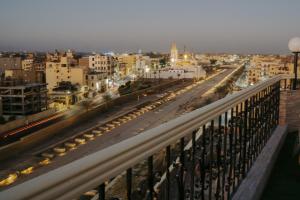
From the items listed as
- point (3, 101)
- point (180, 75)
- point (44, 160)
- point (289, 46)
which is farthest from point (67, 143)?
point (180, 75)

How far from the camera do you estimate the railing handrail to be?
86 centimetres

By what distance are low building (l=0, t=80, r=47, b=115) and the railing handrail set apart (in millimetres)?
42775

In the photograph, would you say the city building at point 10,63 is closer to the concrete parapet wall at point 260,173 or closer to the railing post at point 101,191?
the concrete parapet wall at point 260,173

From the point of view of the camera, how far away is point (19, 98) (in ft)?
139

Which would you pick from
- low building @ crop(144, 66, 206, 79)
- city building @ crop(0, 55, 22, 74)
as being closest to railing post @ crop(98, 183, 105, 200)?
low building @ crop(144, 66, 206, 79)

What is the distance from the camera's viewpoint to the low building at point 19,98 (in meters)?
42.3

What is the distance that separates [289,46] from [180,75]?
8761 centimetres

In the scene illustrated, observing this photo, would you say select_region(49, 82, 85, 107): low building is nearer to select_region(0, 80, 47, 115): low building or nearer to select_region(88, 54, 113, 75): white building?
select_region(0, 80, 47, 115): low building

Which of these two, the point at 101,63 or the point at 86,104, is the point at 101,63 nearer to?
the point at 101,63

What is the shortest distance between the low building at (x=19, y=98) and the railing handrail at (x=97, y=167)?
42.8 metres

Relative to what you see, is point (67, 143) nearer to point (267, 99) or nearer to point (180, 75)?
point (267, 99)

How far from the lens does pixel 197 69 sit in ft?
322

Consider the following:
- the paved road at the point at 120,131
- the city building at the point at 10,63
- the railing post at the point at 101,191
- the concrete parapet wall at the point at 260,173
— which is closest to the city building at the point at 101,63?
the city building at the point at 10,63

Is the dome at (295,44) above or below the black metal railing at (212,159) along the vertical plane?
above
